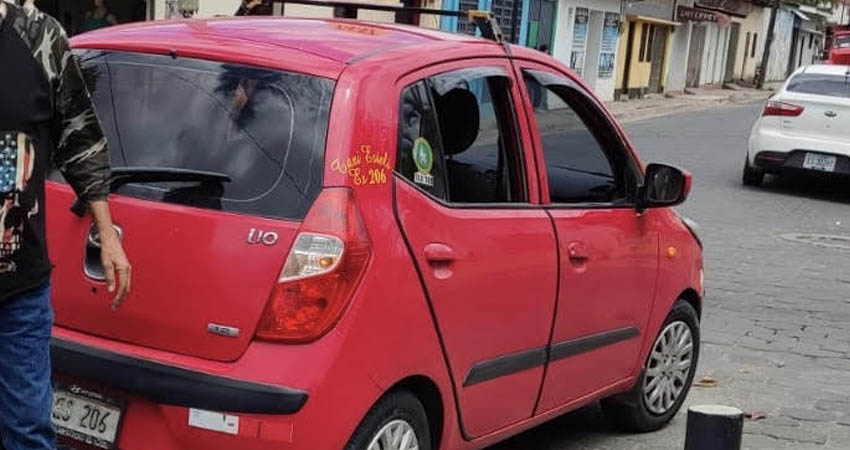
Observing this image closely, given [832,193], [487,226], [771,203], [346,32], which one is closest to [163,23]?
[346,32]

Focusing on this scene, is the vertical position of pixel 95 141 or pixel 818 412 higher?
pixel 95 141

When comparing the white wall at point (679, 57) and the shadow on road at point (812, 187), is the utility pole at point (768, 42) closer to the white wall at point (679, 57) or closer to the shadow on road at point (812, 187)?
the white wall at point (679, 57)

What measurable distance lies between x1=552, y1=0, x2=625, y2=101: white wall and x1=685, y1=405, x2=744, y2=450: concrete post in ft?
84.8

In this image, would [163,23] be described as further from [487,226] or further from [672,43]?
[672,43]

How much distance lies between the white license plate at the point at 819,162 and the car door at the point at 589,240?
31.9ft

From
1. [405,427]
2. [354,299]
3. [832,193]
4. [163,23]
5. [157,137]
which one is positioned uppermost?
[163,23]

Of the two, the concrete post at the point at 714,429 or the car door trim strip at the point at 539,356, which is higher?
the concrete post at the point at 714,429

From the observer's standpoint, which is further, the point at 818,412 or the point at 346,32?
the point at 818,412

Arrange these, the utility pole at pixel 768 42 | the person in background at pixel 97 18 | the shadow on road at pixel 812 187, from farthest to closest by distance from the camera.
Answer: the utility pole at pixel 768 42 < the person in background at pixel 97 18 < the shadow on road at pixel 812 187

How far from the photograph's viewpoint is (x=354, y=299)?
3234 millimetres

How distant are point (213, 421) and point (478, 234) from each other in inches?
42.4

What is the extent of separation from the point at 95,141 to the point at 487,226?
1.32 m

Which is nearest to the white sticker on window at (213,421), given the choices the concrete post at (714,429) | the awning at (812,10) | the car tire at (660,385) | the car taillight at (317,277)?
the car taillight at (317,277)

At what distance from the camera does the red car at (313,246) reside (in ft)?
10.4
